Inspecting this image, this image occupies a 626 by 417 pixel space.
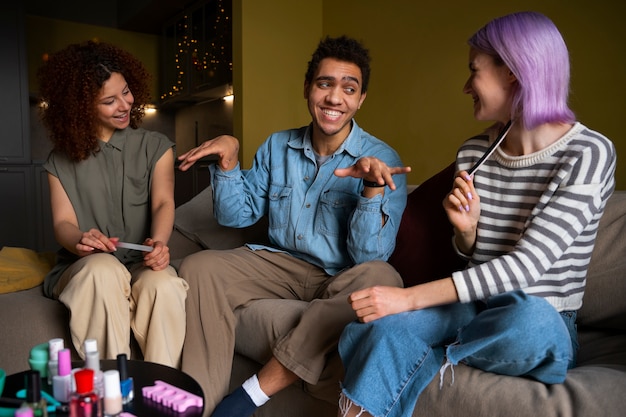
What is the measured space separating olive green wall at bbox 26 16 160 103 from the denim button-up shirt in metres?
4.33

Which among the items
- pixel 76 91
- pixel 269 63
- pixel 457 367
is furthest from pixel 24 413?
pixel 269 63

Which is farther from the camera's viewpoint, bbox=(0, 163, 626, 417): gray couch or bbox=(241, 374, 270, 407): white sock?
bbox=(241, 374, 270, 407): white sock

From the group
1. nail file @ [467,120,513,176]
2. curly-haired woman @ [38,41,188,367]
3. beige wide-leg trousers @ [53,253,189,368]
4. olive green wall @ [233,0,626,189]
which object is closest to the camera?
nail file @ [467,120,513,176]

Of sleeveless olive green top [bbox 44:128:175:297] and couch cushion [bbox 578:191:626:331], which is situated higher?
sleeveless olive green top [bbox 44:128:175:297]

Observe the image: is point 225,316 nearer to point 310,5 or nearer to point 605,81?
point 605,81

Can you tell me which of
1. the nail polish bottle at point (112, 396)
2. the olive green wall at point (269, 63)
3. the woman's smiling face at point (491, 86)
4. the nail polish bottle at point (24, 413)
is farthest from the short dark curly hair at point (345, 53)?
the olive green wall at point (269, 63)

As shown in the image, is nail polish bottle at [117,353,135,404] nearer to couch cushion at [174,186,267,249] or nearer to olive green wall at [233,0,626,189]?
couch cushion at [174,186,267,249]

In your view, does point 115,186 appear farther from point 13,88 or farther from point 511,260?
point 13,88

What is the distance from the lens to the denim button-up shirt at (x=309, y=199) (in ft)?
5.85

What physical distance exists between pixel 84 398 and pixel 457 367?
794 millimetres

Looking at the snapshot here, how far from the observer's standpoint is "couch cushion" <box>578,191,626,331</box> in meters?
1.47

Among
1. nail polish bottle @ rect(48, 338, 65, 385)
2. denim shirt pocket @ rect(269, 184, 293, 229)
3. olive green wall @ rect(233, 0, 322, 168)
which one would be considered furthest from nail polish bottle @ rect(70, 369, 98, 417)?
olive green wall @ rect(233, 0, 322, 168)

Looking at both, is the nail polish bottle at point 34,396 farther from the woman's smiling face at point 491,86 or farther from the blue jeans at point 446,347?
the woman's smiling face at point 491,86

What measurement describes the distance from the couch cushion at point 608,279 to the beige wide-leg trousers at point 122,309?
3.77 feet
